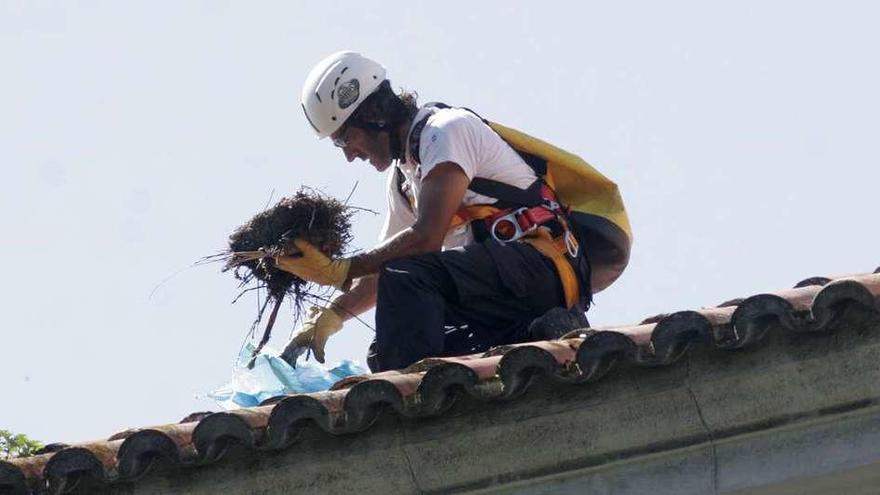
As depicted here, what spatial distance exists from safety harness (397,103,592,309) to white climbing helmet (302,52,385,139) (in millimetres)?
320

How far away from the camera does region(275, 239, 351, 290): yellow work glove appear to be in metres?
8.05

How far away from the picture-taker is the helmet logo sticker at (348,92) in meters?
8.37

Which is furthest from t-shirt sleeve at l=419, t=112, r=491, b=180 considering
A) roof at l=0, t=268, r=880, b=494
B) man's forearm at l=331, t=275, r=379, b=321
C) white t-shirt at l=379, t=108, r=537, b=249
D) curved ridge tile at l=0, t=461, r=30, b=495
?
curved ridge tile at l=0, t=461, r=30, b=495

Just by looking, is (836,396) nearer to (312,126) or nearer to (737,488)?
(737,488)

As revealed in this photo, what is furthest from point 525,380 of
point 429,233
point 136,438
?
point 429,233

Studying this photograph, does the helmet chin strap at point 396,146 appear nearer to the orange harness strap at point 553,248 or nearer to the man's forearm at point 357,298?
the orange harness strap at point 553,248

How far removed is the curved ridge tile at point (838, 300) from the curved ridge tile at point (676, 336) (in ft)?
1.02

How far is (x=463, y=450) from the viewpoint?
610cm

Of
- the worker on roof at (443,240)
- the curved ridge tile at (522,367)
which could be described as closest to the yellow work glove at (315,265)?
the worker on roof at (443,240)

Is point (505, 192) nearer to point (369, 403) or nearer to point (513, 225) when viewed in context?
point (513, 225)

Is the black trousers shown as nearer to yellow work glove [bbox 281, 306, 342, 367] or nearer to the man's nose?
yellow work glove [bbox 281, 306, 342, 367]

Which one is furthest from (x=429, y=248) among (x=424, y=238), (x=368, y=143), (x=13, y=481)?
(x=13, y=481)

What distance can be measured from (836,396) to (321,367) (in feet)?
9.39

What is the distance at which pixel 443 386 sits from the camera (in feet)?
20.2
